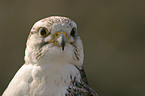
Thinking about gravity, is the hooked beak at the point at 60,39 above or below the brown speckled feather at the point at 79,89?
above

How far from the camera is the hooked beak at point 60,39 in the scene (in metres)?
1.98

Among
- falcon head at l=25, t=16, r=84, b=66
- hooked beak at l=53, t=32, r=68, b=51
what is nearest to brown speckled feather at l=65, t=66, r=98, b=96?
falcon head at l=25, t=16, r=84, b=66

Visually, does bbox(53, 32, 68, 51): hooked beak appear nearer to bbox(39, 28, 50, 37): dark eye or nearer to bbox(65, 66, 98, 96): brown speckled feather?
bbox(39, 28, 50, 37): dark eye

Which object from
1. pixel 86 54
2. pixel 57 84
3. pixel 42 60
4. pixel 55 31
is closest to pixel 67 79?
A: pixel 57 84

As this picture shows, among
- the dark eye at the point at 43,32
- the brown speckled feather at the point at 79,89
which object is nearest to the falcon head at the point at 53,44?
the dark eye at the point at 43,32

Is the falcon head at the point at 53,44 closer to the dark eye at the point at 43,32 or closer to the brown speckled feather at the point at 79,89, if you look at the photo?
the dark eye at the point at 43,32

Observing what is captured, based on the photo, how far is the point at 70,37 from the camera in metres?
2.14

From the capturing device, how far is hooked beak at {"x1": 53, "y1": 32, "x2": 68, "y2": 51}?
1.98m

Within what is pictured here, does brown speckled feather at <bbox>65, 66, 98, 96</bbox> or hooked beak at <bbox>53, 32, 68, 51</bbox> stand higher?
hooked beak at <bbox>53, 32, 68, 51</bbox>

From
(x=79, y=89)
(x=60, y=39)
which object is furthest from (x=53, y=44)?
(x=79, y=89)

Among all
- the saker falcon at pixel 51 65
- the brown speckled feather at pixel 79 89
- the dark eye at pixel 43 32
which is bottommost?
the brown speckled feather at pixel 79 89

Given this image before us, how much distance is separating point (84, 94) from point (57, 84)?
225 mm

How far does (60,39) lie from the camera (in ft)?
6.49

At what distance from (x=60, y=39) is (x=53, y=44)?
0.11 metres
